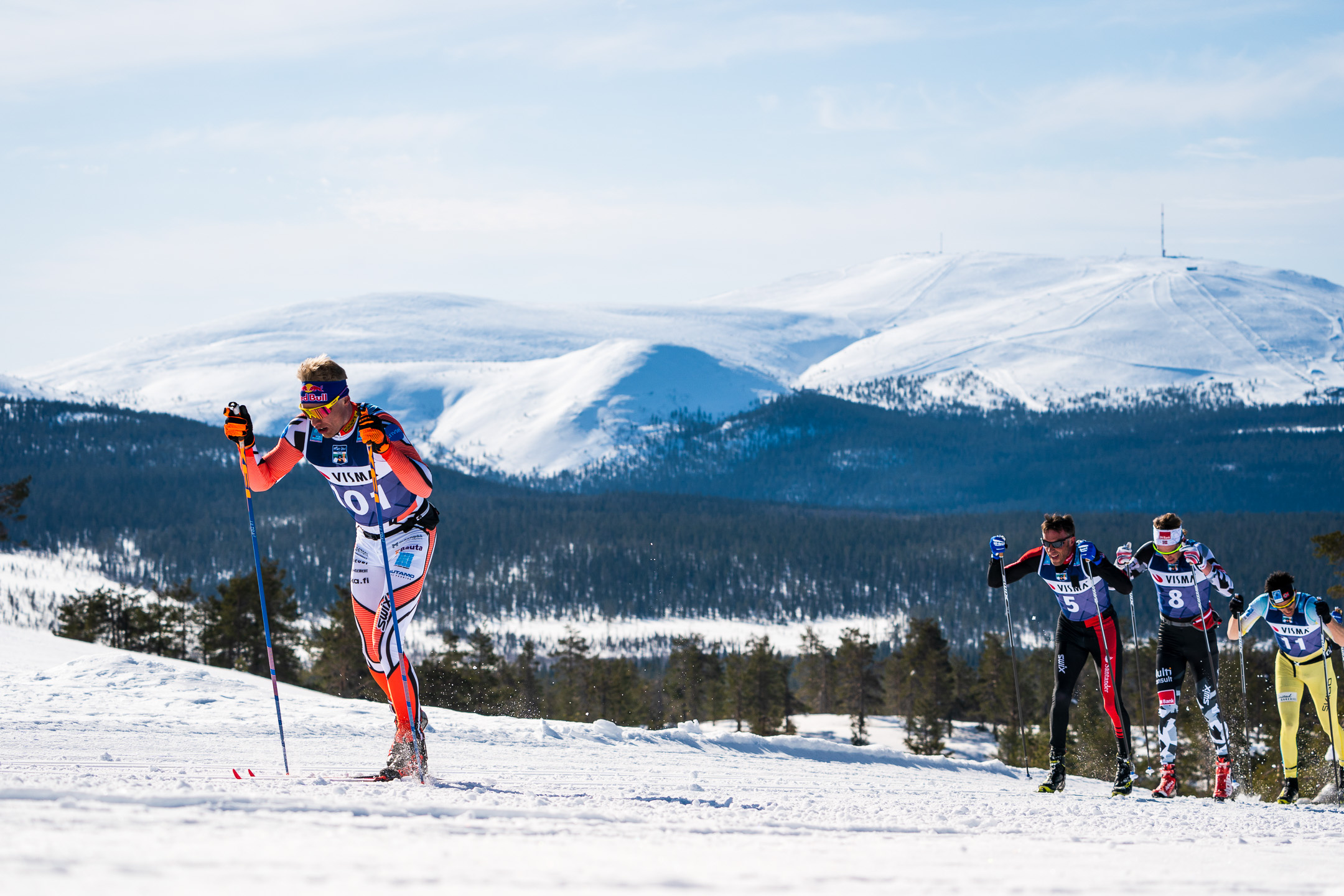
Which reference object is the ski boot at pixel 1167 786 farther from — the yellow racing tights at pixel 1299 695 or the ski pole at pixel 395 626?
the ski pole at pixel 395 626

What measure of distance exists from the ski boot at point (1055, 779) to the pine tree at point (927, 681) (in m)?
42.0

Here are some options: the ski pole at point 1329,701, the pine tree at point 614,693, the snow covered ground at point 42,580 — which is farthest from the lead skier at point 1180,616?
the snow covered ground at point 42,580

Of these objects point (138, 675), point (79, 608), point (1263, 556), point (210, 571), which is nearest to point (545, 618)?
point (210, 571)

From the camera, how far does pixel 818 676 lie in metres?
68.9

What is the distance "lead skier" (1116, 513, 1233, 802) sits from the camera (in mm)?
10672

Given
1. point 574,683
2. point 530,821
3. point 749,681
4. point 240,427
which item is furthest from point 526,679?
point 530,821

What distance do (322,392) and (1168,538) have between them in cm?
809

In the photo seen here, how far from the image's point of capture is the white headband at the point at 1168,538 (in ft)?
35.3

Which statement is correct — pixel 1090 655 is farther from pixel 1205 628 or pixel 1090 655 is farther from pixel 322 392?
pixel 322 392

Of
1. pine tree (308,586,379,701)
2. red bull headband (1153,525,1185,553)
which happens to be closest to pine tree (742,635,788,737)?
pine tree (308,586,379,701)

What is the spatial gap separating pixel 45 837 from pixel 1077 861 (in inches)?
183

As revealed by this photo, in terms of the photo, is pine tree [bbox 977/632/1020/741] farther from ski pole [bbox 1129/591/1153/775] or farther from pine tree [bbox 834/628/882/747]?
ski pole [bbox 1129/591/1153/775]

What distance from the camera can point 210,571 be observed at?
170 metres

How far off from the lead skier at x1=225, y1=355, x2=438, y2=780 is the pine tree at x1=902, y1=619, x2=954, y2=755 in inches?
1817
